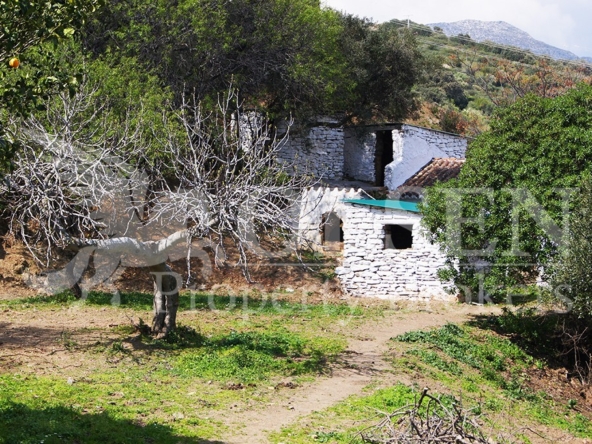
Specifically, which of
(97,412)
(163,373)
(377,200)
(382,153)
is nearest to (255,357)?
(163,373)

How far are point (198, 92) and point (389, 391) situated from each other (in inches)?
564

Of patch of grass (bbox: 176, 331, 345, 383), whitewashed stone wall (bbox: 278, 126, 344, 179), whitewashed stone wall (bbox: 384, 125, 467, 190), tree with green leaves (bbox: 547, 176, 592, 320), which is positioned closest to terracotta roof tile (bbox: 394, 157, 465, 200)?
whitewashed stone wall (bbox: 384, 125, 467, 190)

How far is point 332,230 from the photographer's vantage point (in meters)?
23.4

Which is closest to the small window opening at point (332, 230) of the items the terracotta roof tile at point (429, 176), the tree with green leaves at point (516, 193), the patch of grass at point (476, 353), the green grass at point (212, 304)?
the terracotta roof tile at point (429, 176)

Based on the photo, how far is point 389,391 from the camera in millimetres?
11844

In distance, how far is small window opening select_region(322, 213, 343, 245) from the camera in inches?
915

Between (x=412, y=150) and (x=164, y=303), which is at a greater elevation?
(x=412, y=150)

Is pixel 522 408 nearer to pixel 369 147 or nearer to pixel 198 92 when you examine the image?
pixel 198 92

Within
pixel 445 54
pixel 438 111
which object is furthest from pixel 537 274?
pixel 445 54

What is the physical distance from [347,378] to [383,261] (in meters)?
8.34

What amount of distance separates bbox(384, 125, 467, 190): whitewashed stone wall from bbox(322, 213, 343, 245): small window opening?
4998 millimetres

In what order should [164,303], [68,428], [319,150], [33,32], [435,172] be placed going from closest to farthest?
[68,428], [33,32], [164,303], [435,172], [319,150]

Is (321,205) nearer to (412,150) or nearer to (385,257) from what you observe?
(385,257)

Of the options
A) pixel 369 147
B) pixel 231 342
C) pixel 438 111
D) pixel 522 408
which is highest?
pixel 438 111
